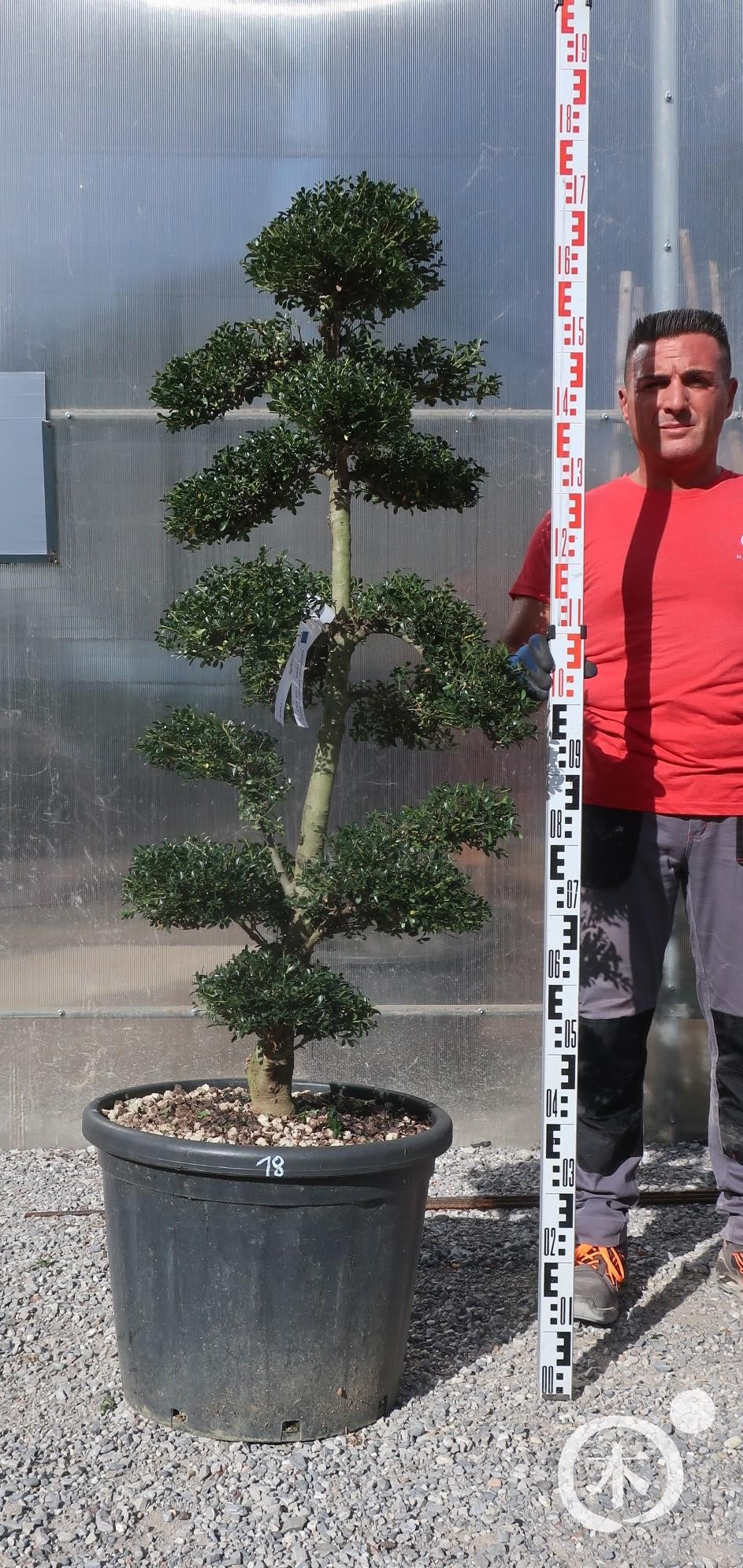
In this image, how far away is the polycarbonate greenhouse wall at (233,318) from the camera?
138 inches

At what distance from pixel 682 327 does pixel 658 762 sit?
81 centimetres

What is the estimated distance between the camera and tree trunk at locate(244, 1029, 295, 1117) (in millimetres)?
2404

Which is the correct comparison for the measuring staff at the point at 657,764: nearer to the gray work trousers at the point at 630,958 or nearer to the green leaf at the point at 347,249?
the gray work trousers at the point at 630,958

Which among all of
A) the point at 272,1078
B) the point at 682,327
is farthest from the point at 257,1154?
the point at 682,327

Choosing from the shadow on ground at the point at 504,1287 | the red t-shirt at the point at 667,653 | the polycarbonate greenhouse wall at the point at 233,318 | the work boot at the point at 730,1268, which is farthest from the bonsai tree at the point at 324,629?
the polycarbonate greenhouse wall at the point at 233,318

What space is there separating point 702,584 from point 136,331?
1.67 metres

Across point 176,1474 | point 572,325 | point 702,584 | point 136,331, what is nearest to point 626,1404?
point 176,1474

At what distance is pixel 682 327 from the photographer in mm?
2674

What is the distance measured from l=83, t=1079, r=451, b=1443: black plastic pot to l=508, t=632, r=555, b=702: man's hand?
0.72m

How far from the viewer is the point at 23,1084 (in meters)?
3.58

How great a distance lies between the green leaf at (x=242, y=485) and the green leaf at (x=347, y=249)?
0.78ft

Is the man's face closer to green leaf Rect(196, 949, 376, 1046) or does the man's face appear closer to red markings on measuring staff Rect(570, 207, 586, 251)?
red markings on measuring staff Rect(570, 207, 586, 251)

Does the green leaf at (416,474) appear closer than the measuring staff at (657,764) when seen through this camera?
Yes

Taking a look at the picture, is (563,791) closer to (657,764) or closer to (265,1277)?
(657,764)
